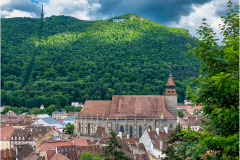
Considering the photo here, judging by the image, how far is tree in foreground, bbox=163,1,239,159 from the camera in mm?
10508

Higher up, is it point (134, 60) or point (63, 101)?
point (134, 60)

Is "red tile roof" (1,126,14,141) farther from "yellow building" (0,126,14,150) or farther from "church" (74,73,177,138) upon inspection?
"church" (74,73,177,138)

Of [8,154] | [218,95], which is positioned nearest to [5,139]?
[8,154]

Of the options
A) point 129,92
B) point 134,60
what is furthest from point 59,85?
point 134,60

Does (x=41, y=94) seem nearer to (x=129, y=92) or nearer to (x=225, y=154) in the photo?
(x=129, y=92)

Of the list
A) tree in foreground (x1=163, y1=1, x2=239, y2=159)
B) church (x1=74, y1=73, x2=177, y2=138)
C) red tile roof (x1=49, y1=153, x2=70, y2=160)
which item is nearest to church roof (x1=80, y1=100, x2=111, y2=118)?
church (x1=74, y1=73, x2=177, y2=138)

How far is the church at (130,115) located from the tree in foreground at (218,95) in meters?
56.1

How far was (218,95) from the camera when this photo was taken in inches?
459

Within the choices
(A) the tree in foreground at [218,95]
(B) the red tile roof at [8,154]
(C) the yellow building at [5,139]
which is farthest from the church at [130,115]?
(A) the tree in foreground at [218,95]

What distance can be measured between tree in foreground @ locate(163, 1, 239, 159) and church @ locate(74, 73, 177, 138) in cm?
5612

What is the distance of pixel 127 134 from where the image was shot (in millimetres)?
66250

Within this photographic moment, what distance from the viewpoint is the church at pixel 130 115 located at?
6919cm

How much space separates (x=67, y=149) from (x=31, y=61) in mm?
155622

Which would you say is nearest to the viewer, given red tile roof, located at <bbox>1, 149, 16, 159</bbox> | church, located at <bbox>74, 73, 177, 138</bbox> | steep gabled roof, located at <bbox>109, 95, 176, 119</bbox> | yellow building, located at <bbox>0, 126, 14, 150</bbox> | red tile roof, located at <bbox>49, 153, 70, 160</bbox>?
red tile roof, located at <bbox>49, 153, 70, 160</bbox>
